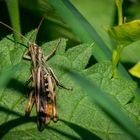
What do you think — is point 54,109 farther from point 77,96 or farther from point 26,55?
point 26,55

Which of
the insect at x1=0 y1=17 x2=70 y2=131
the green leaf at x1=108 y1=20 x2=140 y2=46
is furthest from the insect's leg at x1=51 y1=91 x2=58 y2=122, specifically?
the green leaf at x1=108 y1=20 x2=140 y2=46

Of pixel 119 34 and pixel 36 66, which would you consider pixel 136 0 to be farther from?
pixel 119 34

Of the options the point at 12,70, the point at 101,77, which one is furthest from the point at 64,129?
the point at 12,70

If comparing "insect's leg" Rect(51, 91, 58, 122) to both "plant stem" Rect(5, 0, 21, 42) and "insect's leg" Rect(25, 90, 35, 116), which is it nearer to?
"insect's leg" Rect(25, 90, 35, 116)

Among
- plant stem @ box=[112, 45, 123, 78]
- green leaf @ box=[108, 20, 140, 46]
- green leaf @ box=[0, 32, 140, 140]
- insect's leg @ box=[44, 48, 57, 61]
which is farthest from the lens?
insect's leg @ box=[44, 48, 57, 61]

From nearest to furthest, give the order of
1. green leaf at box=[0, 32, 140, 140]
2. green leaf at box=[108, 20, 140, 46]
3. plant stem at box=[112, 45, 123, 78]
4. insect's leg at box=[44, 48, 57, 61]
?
green leaf at box=[108, 20, 140, 46], plant stem at box=[112, 45, 123, 78], green leaf at box=[0, 32, 140, 140], insect's leg at box=[44, 48, 57, 61]

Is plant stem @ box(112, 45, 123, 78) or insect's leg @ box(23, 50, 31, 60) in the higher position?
insect's leg @ box(23, 50, 31, 60)

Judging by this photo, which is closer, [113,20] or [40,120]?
[40,120]

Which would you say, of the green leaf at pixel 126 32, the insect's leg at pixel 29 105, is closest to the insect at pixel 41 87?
the insect's leg at pixel 29 105
